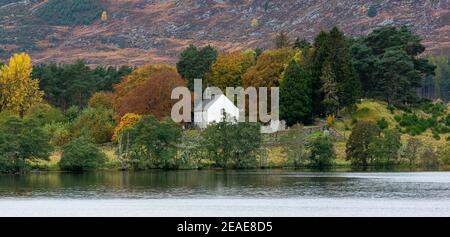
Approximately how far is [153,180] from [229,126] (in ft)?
57.7

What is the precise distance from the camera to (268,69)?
125438mm

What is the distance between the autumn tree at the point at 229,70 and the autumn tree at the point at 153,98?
897 centimetres

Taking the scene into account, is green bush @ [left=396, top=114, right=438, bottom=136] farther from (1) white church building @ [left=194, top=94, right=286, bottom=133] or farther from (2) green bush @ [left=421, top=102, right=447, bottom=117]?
(1) white church building @ [left=194, top=94, right=286, bottom=133]

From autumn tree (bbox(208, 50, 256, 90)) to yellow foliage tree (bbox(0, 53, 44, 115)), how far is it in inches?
880

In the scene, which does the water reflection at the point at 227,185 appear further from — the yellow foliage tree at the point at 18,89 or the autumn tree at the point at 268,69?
the yellow foliage tree at the point at 18,89

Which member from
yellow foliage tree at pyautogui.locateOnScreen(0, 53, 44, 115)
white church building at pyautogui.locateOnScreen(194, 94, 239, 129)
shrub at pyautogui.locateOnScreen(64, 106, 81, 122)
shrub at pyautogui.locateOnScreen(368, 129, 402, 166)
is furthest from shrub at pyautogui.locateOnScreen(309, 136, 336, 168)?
yellow foliage tree at pyautogui.locateOnScreen(0, 53, 44, 115)

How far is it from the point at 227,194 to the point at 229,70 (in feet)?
193

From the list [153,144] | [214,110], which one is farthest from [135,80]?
[153,144]

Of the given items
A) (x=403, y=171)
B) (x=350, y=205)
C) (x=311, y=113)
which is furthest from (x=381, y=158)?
(x=350, y=205)

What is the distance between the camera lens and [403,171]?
330 ft

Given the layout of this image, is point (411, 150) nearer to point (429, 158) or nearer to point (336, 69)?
point (429, 158)

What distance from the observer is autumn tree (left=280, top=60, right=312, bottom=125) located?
118 metres

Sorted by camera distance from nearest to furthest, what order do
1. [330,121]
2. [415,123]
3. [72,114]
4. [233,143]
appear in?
[233,143] → [330,121] → [415,123] → [72,114]

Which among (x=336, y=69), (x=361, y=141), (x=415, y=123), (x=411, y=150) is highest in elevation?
(x=336, y=69)
